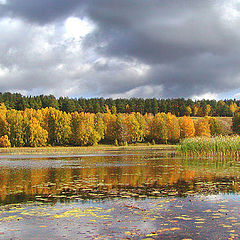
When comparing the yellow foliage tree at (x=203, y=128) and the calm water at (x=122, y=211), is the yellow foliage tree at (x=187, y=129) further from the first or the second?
the calm water at (x=122, y=211)

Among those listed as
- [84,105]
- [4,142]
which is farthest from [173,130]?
[84,105]

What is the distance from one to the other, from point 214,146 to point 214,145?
6.2 inches

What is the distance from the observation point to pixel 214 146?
42.6 m

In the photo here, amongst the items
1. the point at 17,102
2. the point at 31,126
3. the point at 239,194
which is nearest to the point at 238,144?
the point at 239,194

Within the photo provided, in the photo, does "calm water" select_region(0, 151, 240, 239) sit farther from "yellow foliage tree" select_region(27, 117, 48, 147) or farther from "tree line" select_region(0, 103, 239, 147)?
"tree line" select_region(0, 103, 239, 147)

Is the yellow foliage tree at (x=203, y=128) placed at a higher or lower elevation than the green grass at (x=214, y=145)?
higher

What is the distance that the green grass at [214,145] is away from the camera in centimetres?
4103

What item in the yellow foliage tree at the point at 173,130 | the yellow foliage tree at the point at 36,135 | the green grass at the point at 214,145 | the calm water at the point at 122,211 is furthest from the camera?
the yellow foliage tree at the point at 173,130

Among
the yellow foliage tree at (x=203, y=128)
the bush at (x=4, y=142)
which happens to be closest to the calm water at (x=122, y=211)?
the bush at (x=4, y=142)

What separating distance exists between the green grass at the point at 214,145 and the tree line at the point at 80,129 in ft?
206

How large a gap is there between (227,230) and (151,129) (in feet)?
383

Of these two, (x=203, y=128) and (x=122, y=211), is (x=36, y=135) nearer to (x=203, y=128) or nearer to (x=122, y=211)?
(x=203, y=128)

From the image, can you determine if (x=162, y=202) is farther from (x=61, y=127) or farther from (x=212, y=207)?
(x=61, y=127)

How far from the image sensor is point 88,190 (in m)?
17.0
